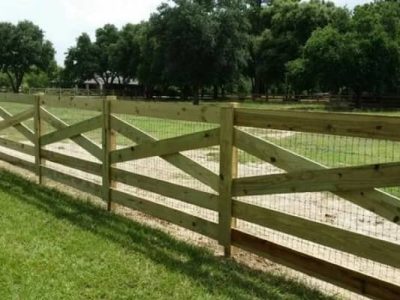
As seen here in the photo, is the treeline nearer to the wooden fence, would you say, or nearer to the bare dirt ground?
the bare dirt ground

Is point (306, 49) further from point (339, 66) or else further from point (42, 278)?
point (42, 278)

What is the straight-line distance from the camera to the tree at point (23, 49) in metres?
81.5

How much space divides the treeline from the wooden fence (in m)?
39.2

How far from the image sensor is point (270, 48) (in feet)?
202

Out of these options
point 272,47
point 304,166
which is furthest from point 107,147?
point 272,47

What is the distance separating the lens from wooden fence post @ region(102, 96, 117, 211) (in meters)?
7.21

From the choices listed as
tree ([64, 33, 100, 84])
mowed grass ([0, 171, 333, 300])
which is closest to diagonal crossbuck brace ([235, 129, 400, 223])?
mowed grass ([0, 171, 333, 300])

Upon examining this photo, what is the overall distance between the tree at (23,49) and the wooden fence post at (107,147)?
260ft

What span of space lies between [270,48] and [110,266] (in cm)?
5867

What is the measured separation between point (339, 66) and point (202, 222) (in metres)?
40.4

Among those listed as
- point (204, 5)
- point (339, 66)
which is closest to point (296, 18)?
point (204, 5)

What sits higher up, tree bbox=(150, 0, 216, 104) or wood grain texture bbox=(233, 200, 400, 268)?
tree bbox=(150, 0, 216, 104)

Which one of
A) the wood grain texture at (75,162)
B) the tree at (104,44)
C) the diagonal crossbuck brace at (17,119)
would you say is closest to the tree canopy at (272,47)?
the tree at (104,44)

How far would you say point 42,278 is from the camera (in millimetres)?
4738
